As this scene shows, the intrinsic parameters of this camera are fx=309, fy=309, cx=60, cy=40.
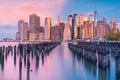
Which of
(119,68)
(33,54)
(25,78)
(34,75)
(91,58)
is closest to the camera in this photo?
(119,68)

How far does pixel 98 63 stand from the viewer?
37.1 m

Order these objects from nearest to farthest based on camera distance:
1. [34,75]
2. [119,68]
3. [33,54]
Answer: [119,68] < [34,75] < [33,54]

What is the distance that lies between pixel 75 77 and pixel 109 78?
394cm

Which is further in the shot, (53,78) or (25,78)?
(53,78)

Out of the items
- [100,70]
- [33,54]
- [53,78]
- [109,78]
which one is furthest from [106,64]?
[33,54]

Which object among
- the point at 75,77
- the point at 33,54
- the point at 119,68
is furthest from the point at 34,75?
the point at 33,54

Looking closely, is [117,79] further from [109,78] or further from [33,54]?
[33,54]

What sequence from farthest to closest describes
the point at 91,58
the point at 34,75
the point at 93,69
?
the point at 91,58 → the point at 93,69 → the point at 34,75

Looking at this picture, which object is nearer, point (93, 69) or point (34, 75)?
point (34, 75)

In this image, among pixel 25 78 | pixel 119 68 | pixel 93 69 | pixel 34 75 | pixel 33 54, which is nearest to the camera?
pixel 119 68

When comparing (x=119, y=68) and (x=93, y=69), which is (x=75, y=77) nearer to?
(x=93, y=69)

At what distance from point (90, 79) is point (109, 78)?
189cm

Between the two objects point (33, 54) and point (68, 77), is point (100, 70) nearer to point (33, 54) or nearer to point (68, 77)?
point (68, 77)

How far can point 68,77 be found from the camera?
110ft
